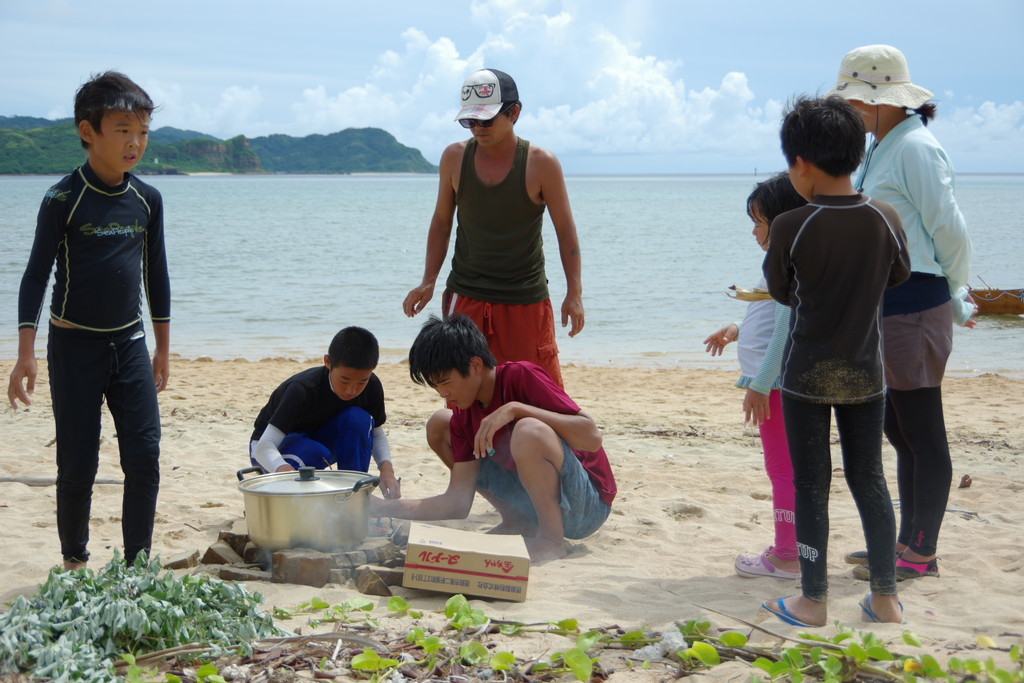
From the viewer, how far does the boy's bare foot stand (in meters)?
3.63

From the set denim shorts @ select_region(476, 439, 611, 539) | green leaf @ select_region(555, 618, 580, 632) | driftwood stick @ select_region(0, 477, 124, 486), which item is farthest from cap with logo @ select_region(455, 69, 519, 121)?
driftwood stick @ select_region(0, 477, 124, 486)

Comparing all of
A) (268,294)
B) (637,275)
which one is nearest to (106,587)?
(268,294)

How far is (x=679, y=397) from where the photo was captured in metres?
7.89

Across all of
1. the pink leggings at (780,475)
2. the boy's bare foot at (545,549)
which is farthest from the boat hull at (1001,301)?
the boy's bare foot at (545,549)

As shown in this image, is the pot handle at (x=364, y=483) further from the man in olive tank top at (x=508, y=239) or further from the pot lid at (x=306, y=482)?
the man in olive tank top at (x=508, y=239)

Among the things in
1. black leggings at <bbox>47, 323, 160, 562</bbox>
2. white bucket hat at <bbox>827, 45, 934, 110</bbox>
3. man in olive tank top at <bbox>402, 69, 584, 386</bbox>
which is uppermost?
white bucket hat at <bbox>827, 45, 934, 110</bbox>

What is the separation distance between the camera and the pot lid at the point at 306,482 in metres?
3.19

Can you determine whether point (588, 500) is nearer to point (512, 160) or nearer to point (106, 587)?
point (512, 160)

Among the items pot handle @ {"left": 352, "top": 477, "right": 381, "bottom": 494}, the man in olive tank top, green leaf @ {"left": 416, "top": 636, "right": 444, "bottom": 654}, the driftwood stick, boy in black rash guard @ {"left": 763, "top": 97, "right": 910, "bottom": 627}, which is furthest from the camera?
the driftwood stick

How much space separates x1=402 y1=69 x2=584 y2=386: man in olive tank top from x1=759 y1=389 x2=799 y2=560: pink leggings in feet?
3.48

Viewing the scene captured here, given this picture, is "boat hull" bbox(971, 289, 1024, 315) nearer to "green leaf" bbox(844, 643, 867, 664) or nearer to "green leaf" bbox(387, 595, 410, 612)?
"green leaf" bbox(844, 643, 867, 664)

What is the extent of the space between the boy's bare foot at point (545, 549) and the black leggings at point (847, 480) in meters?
1.12

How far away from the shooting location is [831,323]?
2623mm

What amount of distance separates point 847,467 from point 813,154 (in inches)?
37.5
